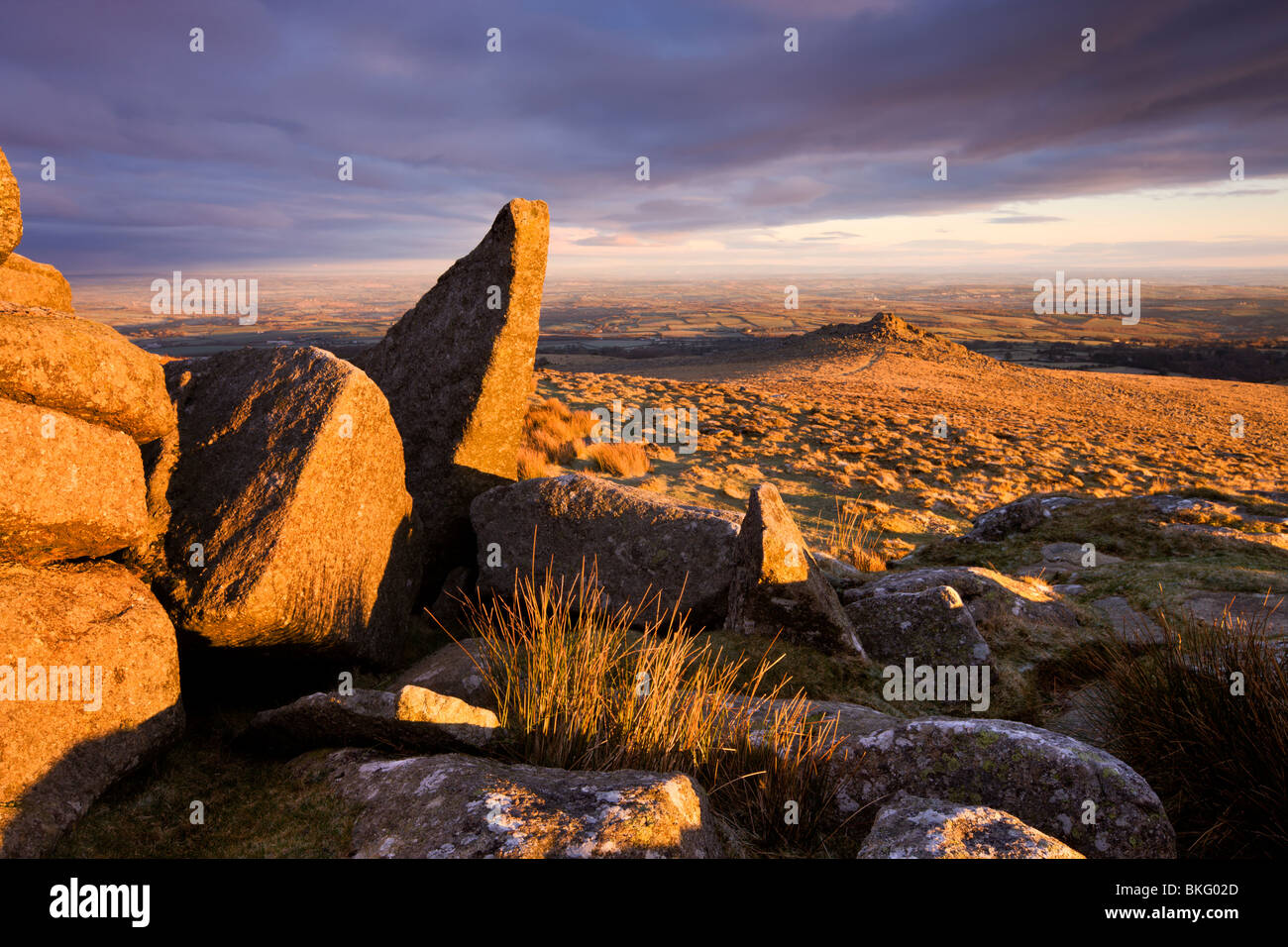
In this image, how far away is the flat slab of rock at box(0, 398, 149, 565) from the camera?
351 cm

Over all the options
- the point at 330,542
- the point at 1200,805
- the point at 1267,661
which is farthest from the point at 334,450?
the point at 1267,661

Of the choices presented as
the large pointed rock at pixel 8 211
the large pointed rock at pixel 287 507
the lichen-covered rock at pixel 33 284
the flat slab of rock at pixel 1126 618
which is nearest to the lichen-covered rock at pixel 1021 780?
the flat slab of rock at pixel 1126 618

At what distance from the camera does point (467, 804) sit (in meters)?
2.77

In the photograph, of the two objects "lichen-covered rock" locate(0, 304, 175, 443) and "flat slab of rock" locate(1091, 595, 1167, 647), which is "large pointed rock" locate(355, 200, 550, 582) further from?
"flat slab of rock" locate(1091, 595, 1167, 647)

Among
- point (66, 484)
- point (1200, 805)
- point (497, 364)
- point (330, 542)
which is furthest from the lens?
point (497, 364)

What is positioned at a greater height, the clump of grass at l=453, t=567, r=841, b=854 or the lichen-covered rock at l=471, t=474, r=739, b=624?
the lichen-covered rock at l=471, t=474, r=739, b=624

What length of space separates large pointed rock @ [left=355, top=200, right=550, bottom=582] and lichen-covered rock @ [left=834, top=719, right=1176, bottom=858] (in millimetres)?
5128

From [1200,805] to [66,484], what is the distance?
6.19 m

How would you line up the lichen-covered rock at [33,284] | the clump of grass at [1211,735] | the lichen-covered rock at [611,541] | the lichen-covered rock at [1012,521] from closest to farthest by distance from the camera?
1. the clump of grass at [1211,735]
2. the lichen-covered rock at [33,284]
3. the lichen-covered rock at [611,541]
4. the lichen-covered rock at [1012,521]

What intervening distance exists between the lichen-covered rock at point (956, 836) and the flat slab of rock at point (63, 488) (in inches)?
171

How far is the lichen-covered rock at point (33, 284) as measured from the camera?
17.4 ft

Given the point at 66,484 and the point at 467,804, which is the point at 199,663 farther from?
the point at 467,804

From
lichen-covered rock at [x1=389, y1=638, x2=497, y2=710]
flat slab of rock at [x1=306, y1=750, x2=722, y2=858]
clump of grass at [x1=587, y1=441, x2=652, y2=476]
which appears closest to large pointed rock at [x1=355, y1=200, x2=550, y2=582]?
Result: lichen-covered rock at [x1=389, y1=638, x2=497, y2=710]

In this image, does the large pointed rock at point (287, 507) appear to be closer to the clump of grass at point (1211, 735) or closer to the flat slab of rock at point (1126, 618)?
the clump of grass at point (1211, 735)
